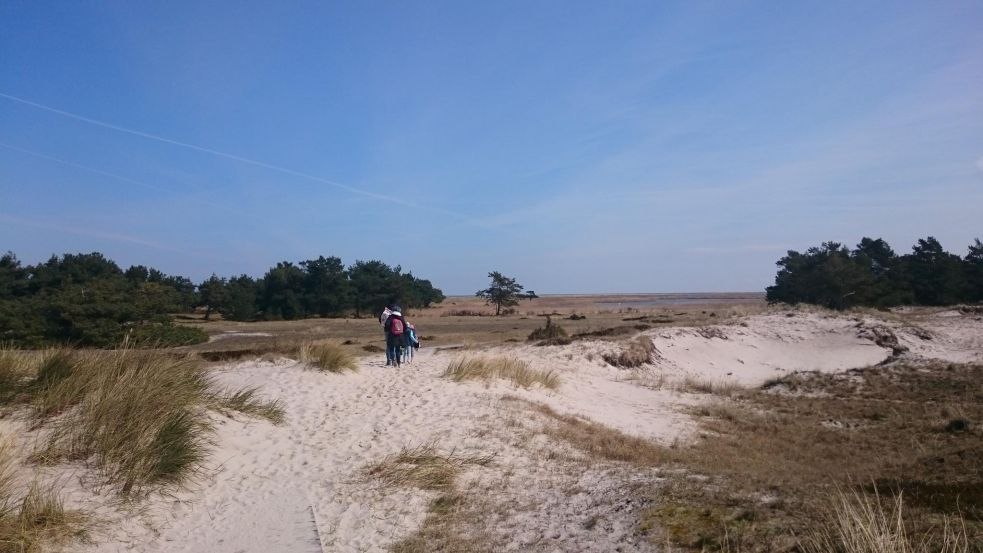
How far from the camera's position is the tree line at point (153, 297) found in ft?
82.9

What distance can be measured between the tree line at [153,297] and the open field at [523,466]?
378 cm

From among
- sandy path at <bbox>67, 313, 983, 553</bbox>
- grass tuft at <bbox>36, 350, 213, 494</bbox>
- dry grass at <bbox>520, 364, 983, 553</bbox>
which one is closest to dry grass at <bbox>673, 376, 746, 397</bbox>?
dry grass at <bbox>520, 364, 983, 553</bbox>

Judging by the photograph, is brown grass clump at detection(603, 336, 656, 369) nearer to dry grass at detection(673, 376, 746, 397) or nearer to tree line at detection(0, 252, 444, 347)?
dry grass at detection(673, 376, 746, 397)

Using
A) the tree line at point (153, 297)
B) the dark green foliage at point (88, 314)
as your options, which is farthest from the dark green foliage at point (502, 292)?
the dark green foliage at point (88, 314)

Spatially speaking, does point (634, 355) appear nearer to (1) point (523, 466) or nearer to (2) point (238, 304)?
(1) point (523, 466)

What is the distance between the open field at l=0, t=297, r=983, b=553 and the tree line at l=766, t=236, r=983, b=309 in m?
28.2

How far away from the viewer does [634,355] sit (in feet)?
73.5

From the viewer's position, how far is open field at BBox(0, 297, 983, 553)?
552 centimetres

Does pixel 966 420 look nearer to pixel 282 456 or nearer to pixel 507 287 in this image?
pixel 282 456

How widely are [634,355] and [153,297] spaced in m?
22.6

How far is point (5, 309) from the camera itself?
91.2 feet

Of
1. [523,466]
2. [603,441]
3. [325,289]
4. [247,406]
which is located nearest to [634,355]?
[603,441]

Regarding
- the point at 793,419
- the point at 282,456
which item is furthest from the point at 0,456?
the point at 793,419

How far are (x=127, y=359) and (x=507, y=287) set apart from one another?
58.8m
